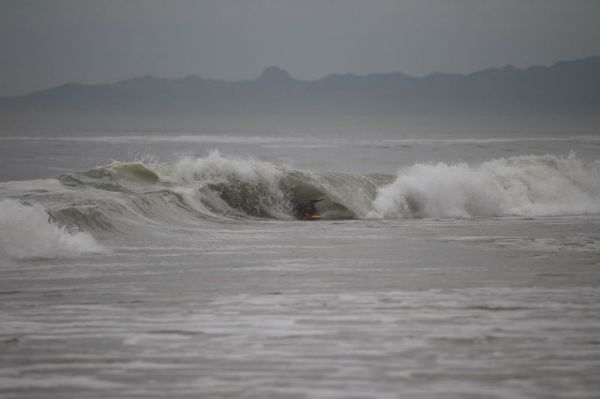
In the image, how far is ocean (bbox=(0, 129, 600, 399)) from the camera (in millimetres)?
5523

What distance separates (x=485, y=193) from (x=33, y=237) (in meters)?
12.3

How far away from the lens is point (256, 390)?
5289mm

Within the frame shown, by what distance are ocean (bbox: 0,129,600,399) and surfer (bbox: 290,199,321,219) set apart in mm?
1785

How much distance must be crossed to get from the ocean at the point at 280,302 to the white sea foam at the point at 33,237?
0.09 ft

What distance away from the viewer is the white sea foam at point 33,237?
10523 mm

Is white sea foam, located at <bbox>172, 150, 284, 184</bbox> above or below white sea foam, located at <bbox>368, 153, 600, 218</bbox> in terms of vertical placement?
above

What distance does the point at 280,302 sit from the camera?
7.82m

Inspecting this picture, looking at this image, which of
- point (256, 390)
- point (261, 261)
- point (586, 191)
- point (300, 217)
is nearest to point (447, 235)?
point (261, 261)

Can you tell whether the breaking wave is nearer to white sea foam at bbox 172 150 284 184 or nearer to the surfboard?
white sea foam at bbox 172 150 284 184

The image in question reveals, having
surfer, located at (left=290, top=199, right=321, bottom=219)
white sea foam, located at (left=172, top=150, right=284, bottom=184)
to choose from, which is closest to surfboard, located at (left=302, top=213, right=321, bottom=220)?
surfer, located at (left=290, top=199, right=321, bottom=219)

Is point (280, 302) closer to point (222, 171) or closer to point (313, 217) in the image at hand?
point (313, 217)

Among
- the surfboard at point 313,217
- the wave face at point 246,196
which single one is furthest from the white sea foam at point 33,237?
the surfboard at point 313,217

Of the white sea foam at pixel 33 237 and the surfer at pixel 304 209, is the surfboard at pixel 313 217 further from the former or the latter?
the white sea foam at pixel 33 237

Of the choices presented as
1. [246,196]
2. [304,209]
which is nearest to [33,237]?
[246,196]
